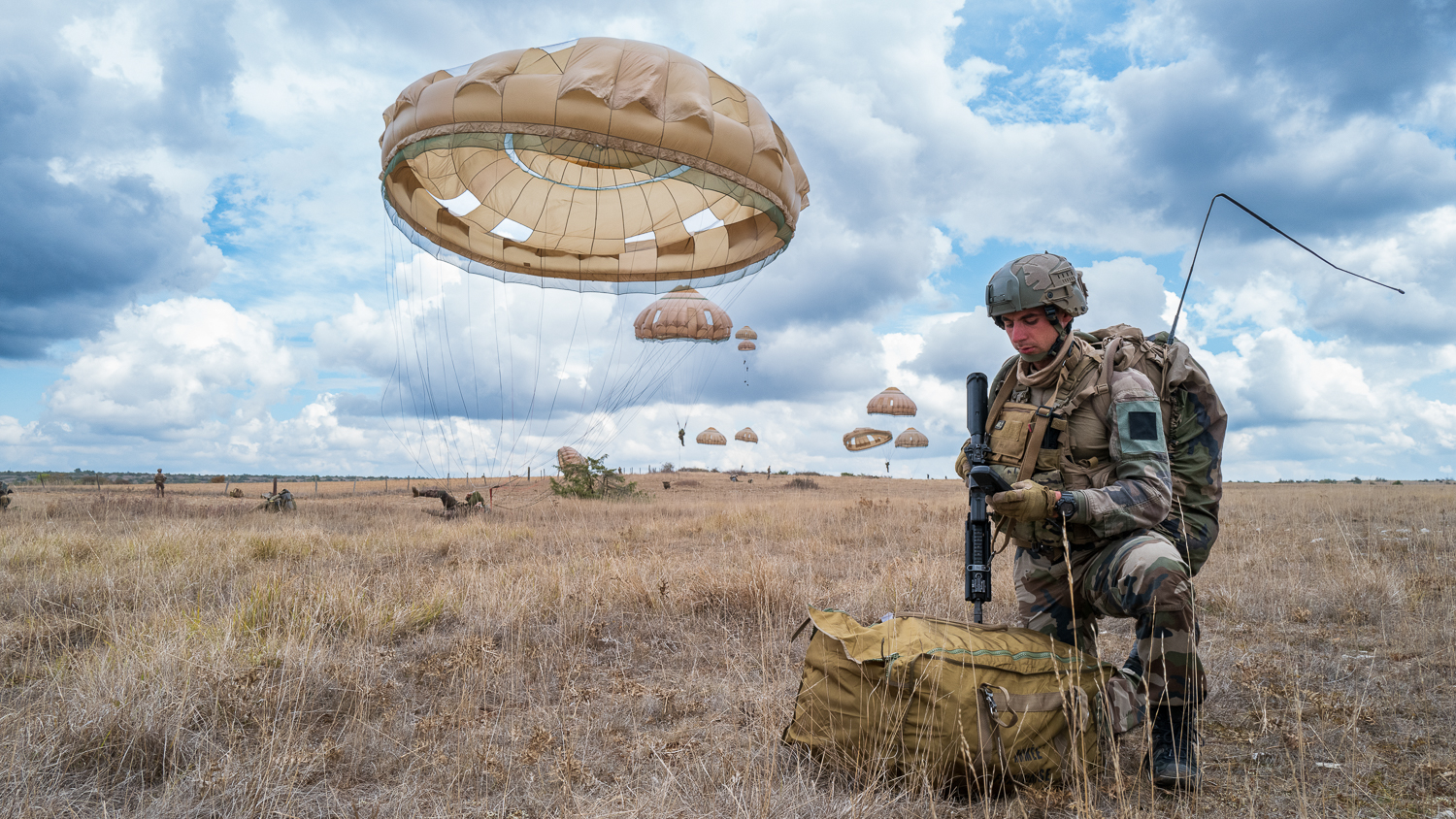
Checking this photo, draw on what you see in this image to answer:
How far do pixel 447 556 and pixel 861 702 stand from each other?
735 centimetres

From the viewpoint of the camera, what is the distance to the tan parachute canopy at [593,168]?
7.16 metres

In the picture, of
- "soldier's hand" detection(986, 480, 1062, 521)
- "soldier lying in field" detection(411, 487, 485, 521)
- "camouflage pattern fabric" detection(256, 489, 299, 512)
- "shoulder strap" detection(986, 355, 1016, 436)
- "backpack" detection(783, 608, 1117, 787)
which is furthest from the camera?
"camouflage pattern fabric" detection(256, 489, 299, 512)

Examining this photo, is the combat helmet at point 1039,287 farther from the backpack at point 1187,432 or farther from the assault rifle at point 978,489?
the assault rifle at point 978,489

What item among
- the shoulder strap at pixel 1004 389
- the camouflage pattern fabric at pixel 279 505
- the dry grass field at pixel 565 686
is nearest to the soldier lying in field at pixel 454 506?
the camouflage pattern fabric at pixel 279 505

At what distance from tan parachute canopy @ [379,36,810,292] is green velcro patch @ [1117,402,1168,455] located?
5.64 meters

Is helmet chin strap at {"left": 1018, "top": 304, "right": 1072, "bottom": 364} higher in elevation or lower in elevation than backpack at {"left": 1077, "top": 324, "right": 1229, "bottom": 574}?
higher

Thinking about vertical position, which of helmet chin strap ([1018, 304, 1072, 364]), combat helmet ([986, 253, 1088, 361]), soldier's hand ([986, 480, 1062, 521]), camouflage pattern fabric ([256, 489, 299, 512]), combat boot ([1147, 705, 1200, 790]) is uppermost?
combat helmet ([986, 253, 1088, 361])

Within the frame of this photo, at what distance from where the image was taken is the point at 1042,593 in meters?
3.23

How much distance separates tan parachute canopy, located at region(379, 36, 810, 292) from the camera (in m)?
7.16

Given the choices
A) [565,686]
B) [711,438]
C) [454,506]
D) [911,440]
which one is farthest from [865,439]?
[565,686]

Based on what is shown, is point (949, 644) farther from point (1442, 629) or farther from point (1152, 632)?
point (1442, 629)

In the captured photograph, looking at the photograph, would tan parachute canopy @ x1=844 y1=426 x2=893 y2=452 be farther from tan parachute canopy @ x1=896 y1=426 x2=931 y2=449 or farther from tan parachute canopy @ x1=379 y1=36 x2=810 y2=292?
Answer: tan parachute canopy @ x1=379 y1=36 x2=810 y2=292

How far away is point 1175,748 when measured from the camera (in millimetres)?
2746

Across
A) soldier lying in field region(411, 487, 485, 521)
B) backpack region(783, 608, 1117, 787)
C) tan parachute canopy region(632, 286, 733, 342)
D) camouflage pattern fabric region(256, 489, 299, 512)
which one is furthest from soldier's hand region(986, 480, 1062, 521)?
camouflage pattern fabric region(256, 489, 299, 512)
